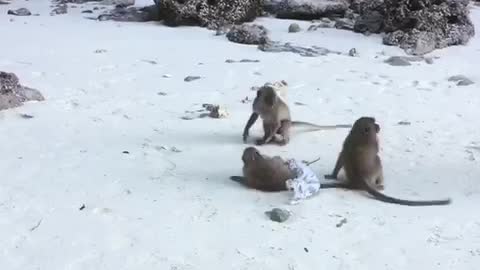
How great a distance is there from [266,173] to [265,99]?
109 centimetres

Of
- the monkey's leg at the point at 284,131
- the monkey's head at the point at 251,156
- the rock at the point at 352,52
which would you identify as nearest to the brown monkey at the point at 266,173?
the monkey's head at the point at 251,156

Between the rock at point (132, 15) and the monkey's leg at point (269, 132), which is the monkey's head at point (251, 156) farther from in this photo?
the rock at point (132, 15)

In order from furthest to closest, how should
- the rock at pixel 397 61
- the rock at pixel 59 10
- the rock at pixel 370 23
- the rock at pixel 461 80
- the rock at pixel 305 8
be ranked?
the rock at pixel 59 10 → the rock at pixel 305 8 → the rock at pixel 370 23 → the rock at pixel 397 61 → the rock at pixel 461 80

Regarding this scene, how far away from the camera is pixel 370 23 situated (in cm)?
989

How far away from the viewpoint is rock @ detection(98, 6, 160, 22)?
10633 millimetres

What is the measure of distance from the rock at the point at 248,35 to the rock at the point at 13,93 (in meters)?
3.12

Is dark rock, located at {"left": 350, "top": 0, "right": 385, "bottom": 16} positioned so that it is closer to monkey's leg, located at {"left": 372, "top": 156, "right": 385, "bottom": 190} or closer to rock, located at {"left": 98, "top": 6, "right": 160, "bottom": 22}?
rock, located at {"left": 98, "top": 6, "right": 160, "bottom": 22}

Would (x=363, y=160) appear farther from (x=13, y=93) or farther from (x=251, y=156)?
(x=13, y=93)

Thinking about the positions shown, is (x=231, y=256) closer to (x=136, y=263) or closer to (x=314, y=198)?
(x=136, y=263)

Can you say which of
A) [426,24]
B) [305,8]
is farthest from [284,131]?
[305,8]

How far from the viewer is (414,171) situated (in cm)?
503

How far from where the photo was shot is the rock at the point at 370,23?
9.84 meters

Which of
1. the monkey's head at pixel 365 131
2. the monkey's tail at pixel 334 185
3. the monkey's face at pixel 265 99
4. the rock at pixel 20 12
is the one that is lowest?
the rock at pixel 20 12

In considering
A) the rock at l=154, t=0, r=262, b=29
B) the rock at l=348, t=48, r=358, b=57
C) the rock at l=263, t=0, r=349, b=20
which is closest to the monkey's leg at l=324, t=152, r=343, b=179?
the rock at l=348, t=48, r=358, b=57
